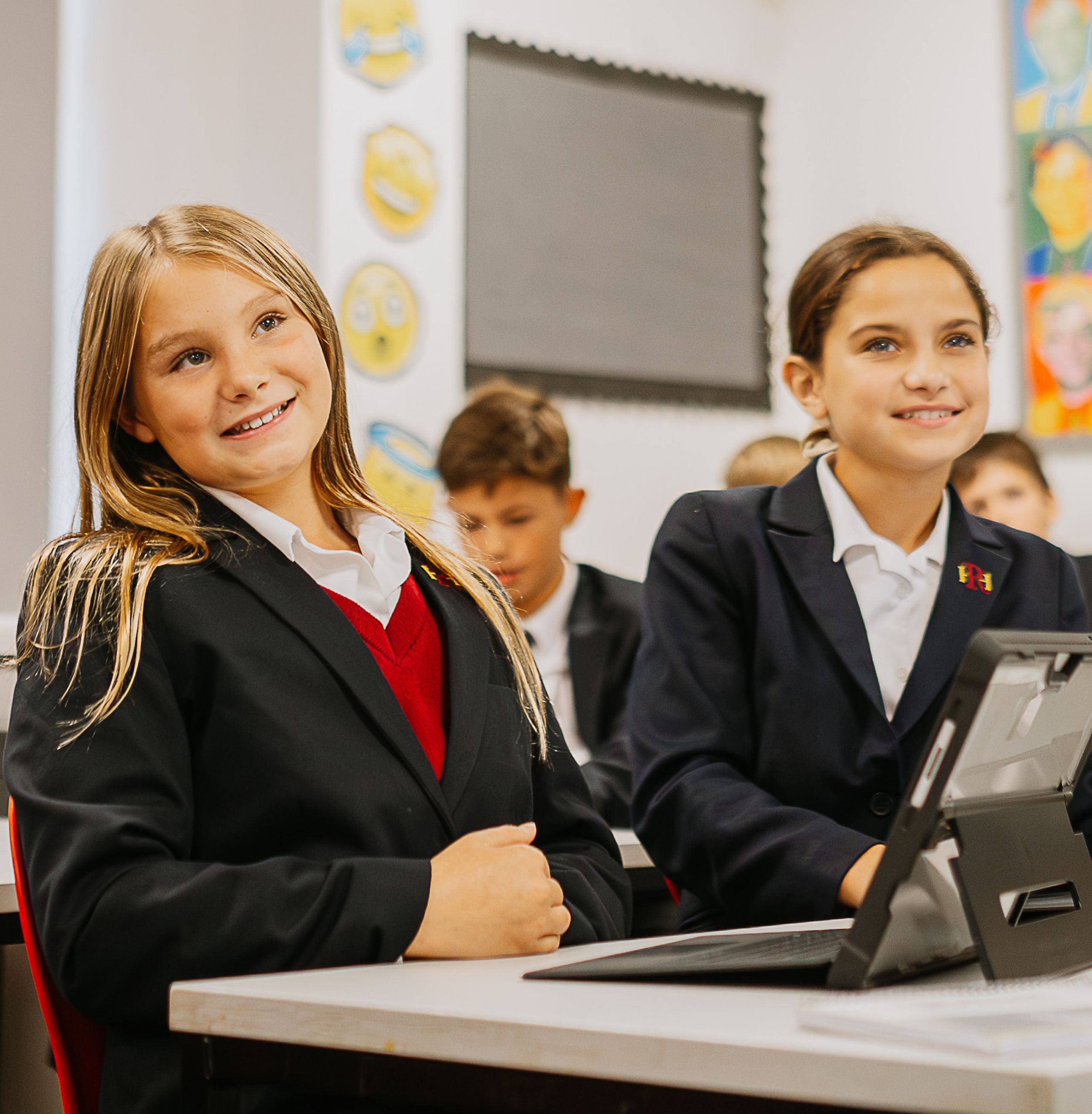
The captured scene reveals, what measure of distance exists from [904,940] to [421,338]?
2856 millimetres

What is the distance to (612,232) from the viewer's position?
158 inches

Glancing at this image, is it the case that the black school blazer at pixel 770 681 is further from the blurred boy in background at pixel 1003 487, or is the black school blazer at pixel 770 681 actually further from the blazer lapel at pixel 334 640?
the blurred boy in background at pixel 1003 487

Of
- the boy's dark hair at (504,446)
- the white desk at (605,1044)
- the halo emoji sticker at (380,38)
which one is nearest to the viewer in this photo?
the white desk at (605,1044)

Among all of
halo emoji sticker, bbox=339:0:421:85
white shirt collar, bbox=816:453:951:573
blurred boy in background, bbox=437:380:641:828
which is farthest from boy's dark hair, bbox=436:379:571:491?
white shirt collar, bbox=816:453:951:573

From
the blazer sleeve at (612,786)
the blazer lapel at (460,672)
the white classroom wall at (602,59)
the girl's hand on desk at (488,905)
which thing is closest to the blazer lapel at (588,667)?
the blazer sleeve at (612,786)

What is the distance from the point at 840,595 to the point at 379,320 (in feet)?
7.06

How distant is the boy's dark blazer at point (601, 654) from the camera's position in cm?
261

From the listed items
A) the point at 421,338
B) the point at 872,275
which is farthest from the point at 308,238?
the point at 872,275

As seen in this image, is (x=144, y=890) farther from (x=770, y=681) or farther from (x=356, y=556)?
(x=770, y=681)

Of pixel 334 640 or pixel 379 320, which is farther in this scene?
pixel 379 320

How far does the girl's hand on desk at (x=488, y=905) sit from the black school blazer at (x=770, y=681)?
Result: 0.33 m

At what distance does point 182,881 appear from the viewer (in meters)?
1.02

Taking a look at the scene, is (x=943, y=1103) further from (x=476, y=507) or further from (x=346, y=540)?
(x=476, y=507)

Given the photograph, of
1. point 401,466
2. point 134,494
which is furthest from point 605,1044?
point 401,466
